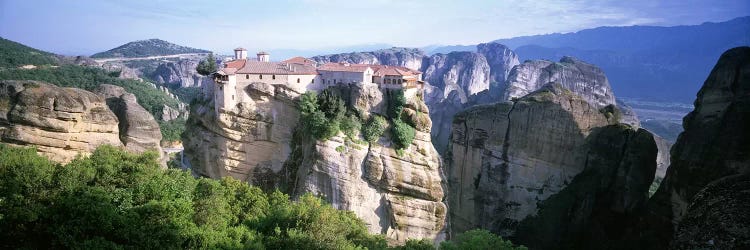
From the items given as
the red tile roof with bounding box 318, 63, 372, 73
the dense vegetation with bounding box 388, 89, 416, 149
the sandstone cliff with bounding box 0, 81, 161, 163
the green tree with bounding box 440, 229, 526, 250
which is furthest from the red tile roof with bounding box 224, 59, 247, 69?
the green tree with bounding box 440, 229, 526, 250

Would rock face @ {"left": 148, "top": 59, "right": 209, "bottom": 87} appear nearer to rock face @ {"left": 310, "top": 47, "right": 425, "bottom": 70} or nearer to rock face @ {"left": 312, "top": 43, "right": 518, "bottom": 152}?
rock face @ {"left": 310, "top": 47, "right": 425, "bottom": 70}

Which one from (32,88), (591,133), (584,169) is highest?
(32,88)

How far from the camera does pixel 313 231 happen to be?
19.2 metres

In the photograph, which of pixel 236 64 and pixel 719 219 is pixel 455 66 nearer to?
pixel 236 64

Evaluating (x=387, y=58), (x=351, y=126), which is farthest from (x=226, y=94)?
(x=387, y=58)

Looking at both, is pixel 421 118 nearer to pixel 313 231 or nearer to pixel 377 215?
pixel 377 215

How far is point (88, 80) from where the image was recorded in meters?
95.6

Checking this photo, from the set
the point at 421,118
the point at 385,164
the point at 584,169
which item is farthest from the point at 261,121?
the point at 584,169

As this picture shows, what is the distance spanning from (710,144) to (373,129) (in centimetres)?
2125

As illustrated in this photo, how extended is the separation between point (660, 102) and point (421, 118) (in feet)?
608

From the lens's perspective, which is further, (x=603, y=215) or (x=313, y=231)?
(x=603, y=215)

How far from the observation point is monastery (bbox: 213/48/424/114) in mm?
35531

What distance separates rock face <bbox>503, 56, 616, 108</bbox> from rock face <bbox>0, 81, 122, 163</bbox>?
79988mm

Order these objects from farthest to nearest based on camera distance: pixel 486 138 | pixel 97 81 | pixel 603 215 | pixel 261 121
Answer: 1. pixel 97 81
2. pixel 486 138
3. pixel 261 121
4. pixel 603 215
